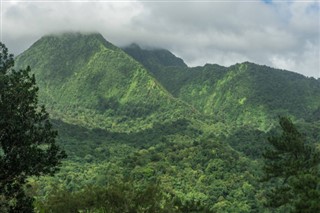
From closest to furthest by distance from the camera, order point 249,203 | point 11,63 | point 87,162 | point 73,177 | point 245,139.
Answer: point 11,63 → point 249,203 → point 73,177 → point 87,162 → point 245,139

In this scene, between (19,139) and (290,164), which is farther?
(290,164)

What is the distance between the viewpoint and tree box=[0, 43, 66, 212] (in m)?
24.4

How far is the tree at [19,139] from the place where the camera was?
24.4m

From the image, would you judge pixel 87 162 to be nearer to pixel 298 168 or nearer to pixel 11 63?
pixel 298 168

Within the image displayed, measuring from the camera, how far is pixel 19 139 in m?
24.9

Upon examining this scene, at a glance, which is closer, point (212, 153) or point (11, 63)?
point (11, 63)

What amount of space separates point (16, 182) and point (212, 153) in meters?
121

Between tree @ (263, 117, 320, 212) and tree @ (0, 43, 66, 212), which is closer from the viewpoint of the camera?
tree @ (0, 43, 66, 212)

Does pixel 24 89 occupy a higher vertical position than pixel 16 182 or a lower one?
higher

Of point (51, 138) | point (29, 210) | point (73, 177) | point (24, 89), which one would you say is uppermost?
point (24, 89)

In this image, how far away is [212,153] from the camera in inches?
5635

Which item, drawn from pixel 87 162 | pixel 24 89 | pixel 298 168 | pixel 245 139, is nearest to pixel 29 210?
pixel 24 89

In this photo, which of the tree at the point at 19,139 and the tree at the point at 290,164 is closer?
the tree at the point at 19,139

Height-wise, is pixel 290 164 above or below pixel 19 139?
above
